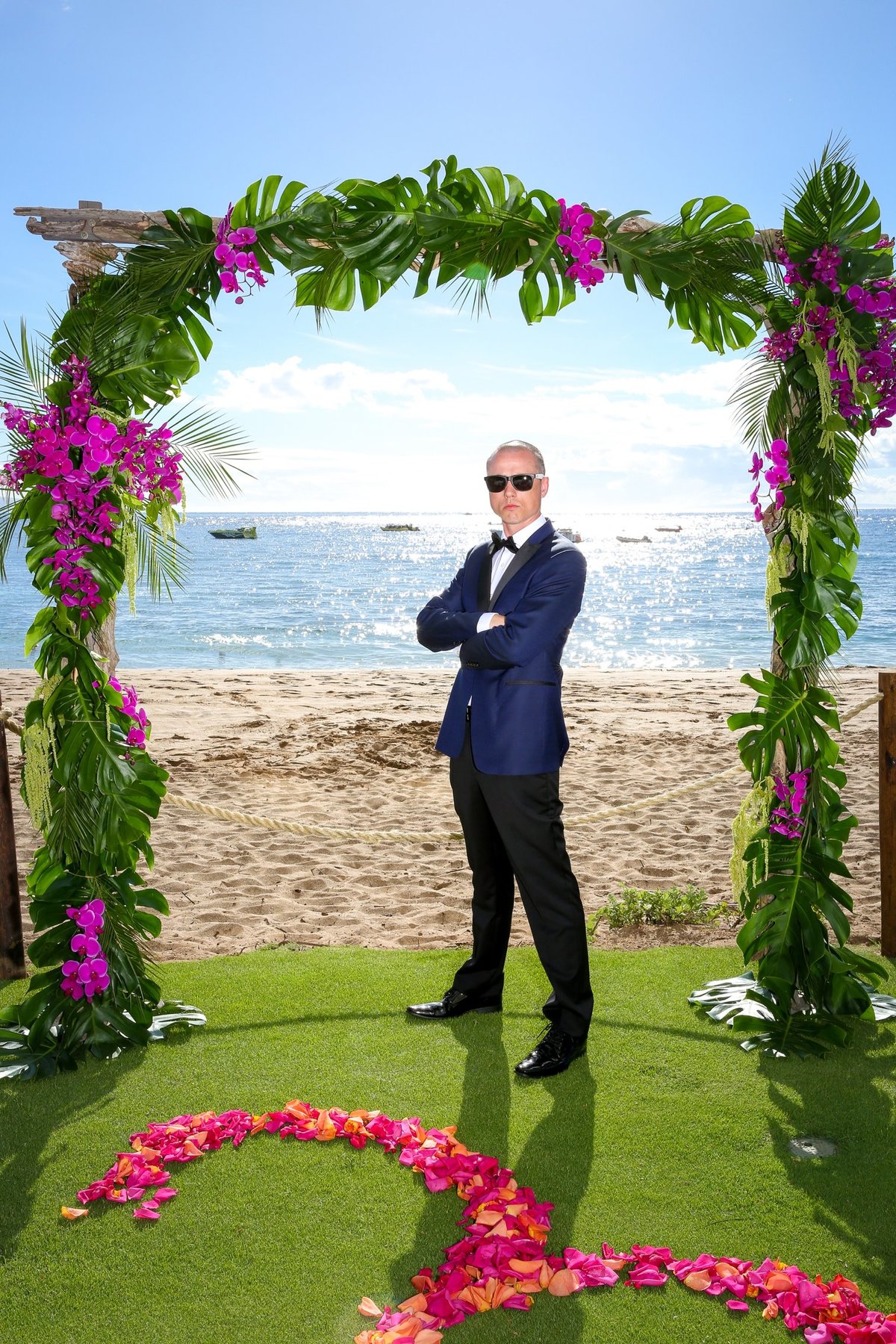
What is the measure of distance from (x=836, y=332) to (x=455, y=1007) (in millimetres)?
2968

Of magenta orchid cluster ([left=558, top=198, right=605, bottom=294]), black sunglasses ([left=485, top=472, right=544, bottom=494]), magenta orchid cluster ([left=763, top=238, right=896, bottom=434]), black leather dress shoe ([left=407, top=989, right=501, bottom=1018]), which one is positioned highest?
magenta orchid cluster ([left=558, top=198, right=605, bottom=294])

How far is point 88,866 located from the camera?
12.4 ft

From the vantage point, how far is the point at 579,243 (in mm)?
3604

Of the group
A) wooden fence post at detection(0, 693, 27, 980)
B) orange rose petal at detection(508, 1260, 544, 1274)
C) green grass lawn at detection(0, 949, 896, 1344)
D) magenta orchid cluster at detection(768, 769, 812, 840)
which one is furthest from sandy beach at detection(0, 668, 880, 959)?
orange rose petal at detection(508, 1260, 544, 1274)

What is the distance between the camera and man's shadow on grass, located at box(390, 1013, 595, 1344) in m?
2.62

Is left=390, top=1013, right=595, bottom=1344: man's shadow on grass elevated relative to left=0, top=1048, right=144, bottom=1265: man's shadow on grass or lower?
elevated

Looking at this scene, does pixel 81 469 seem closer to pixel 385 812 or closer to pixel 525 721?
pixel 525 721

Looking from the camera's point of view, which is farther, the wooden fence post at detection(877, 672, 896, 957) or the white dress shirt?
the wooden fence post at detection(877, 672, 896, 957)

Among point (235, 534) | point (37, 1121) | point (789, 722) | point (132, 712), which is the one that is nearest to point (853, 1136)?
point (789, 722)

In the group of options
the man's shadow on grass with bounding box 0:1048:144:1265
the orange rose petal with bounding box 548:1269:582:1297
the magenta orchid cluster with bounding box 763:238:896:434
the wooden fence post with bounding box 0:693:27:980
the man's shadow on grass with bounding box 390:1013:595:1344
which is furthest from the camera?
the wooden fence post with bounding box 0:693:27:980

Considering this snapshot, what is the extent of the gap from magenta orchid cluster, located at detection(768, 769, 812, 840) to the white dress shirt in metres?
1.34

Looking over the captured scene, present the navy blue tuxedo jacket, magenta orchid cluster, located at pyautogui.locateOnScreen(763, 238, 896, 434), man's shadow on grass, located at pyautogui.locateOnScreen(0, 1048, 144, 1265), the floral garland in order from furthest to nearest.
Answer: magenta orchid cluster, located at pyautogui.locateOnScreen(763, 238, 896, 434) → the navy blue tuxedo jacket → man's shadow on grass, located at pyautogui.locateOnScreen(0, 1048, 144, 1265) → the floral garland

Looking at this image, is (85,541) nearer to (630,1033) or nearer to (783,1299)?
(630,1033)

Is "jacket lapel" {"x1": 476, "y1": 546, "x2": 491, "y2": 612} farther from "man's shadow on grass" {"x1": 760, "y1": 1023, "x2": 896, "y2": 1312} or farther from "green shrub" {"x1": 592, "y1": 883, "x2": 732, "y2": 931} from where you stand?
"green shrub" {"x1": 592, "y1": 883, "x2": 732, "y2": 931}
